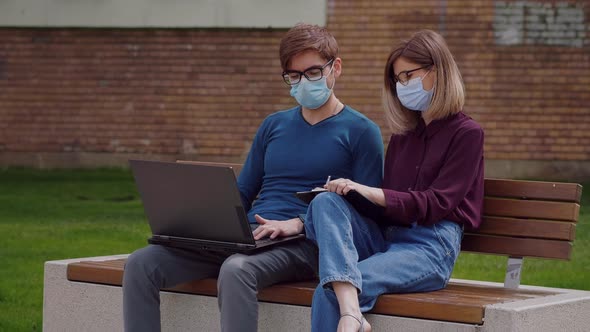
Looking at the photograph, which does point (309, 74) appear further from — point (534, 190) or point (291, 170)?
point (534, 190)

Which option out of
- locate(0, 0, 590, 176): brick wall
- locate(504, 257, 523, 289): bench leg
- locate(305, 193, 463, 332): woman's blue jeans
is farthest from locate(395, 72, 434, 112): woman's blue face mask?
locate(0, 0, 590, 176): brick wall

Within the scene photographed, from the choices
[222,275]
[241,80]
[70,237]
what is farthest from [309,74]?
[241,80]

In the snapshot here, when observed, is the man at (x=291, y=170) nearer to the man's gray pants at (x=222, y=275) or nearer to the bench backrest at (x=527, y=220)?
the man's gray pants at (x=222, y=275)

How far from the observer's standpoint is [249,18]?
1580cm

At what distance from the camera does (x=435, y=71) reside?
14.3 ft

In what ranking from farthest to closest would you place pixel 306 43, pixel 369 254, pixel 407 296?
pixel 306 43 → pixel 369 254 → pixel 407 296

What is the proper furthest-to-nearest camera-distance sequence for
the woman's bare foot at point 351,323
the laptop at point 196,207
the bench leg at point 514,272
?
the bench leg at point 514,272 < the laptop at point 196,207 < the woman's bare foot at point 351,323

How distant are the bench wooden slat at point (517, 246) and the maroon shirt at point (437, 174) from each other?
23 centimetres

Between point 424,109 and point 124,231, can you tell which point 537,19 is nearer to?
point 124,231

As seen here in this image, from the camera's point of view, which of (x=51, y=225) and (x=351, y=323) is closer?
(x=351, y=323)

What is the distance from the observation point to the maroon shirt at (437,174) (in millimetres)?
4168

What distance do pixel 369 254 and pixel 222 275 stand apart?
562 mm

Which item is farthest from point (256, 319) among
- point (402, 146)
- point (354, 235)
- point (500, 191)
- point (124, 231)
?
point (124, 231)

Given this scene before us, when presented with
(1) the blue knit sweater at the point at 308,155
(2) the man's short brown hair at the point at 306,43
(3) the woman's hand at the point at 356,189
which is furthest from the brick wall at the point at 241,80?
(3) the woman's hand at the point at 356,189
